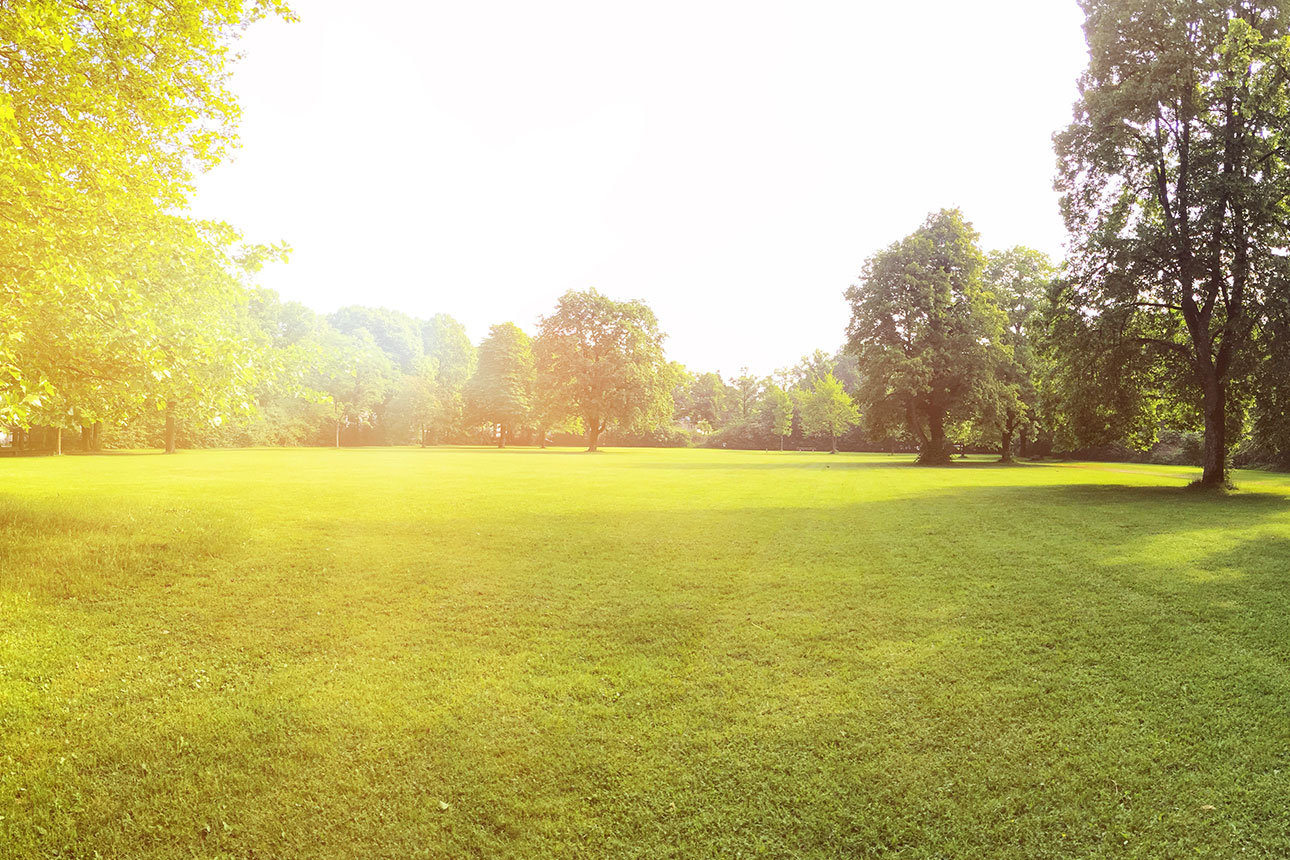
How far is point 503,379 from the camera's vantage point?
67.2 metres

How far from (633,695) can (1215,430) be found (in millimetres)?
23553

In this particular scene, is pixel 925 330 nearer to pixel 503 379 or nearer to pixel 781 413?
pixel 781 413

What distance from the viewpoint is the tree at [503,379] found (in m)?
66.6

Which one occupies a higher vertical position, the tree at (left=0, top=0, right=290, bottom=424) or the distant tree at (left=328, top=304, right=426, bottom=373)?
the distant tree at (left=328, top=304, right=426, bottom=373)

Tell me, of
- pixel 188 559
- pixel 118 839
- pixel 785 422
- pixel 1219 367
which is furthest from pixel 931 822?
pixel 785 422

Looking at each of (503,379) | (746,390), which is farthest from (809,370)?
(503,379)

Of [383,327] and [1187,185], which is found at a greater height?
[383,327]

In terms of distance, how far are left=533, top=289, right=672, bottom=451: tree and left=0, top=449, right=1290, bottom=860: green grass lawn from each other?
45454 millimetres

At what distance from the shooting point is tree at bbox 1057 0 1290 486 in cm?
1900

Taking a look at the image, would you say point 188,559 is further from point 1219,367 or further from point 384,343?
point 384,343

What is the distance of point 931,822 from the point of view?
161 inches

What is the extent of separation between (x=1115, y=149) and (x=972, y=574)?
19155 mm

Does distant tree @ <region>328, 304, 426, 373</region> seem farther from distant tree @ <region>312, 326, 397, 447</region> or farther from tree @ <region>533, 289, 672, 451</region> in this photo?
tree @ <region>533, 289, 672, 451</region>

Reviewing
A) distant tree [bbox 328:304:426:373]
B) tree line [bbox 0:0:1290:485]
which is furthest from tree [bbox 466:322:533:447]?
tree line [bbox 0:0:1290:485]
